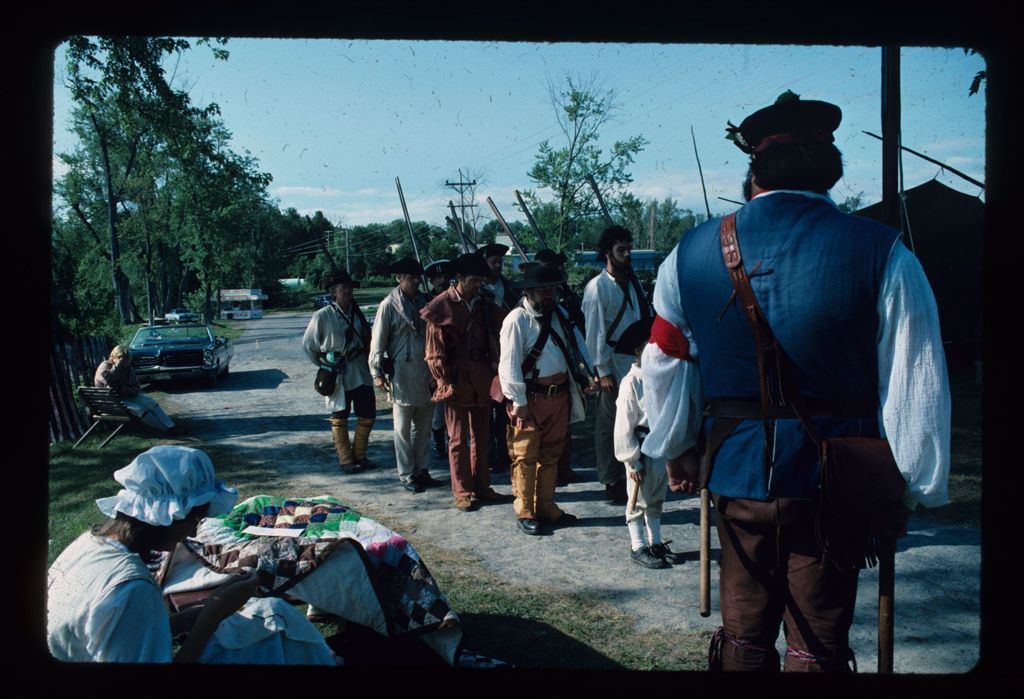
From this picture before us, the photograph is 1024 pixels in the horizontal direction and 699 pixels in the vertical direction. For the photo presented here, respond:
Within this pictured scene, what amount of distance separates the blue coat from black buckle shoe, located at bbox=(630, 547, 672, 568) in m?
2.68

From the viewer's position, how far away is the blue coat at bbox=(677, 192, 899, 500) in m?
2.25

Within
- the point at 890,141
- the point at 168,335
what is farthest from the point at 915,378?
the point at 168,335

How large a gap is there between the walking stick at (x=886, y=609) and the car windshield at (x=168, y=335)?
12562 mm

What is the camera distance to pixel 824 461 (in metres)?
2.30

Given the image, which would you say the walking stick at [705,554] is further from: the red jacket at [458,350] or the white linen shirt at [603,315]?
the red jacket at [458,350]

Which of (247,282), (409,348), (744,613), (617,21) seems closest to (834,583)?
(744,613)

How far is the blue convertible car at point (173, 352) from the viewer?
1270 centimetres

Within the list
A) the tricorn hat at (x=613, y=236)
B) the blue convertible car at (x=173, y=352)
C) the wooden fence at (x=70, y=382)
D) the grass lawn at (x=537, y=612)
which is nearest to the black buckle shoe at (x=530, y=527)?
the grass lawn at (x=537, y=612)

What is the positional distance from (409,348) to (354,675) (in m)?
4.95

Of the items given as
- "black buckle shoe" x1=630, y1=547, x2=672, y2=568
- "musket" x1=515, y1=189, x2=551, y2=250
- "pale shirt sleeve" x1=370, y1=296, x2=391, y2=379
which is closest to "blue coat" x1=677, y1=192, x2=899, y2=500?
"black buckle shoe" x1=630, y1=547, x2=672, y2=568

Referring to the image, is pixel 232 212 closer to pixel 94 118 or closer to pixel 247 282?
pixel 94 118

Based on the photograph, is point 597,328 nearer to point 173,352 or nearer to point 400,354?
point 400,354

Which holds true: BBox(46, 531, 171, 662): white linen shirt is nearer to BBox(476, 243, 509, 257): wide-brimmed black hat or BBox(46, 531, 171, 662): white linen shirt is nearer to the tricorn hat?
the tricorn hat

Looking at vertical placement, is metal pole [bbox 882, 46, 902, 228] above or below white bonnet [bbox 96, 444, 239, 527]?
above
